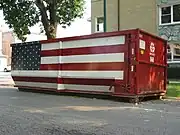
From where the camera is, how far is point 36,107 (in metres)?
10.6

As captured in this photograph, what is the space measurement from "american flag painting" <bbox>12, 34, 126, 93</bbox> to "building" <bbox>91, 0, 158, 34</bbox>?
15.5 m

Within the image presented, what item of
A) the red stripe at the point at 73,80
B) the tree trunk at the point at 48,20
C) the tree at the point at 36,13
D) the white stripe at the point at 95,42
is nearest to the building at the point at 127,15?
the tree at the point at 36,13

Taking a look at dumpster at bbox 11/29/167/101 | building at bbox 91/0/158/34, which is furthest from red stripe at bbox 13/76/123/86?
building at bbox 91/0/158/34

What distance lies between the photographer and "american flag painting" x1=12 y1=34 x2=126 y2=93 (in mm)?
12727

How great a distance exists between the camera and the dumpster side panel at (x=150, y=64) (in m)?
12.4

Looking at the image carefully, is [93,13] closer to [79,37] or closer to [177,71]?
[177,71]

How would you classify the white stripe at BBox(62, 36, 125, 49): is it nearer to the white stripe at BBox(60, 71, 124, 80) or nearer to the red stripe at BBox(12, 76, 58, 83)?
the white stripe at BBox(60, 71, 124, 80)

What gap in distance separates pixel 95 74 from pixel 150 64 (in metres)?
1.88

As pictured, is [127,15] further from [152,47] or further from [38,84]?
[152,47]

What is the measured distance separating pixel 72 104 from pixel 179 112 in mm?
3149

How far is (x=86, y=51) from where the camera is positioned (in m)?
13.6

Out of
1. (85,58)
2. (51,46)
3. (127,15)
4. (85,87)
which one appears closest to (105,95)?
(85,87)

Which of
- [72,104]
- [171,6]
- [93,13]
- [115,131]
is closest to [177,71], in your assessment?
[171,6]

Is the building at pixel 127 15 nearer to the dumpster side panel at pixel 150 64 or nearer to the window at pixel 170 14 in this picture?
the window at pixel 170 14
